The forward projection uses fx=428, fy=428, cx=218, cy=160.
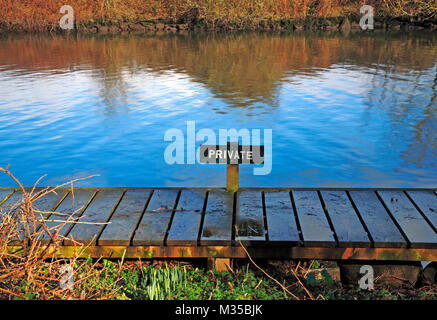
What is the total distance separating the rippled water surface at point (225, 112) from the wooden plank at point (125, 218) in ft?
7.39

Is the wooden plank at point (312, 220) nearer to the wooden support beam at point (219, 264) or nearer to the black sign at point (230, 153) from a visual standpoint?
the black sign at point (230, 153)

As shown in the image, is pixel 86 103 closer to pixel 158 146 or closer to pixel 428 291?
pixel 158 146

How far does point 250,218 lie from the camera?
13.4 ft

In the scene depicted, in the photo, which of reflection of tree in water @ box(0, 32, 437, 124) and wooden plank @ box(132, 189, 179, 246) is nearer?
wooden plank @ box(132, 189, 179, 246)

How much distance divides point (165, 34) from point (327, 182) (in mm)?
22998

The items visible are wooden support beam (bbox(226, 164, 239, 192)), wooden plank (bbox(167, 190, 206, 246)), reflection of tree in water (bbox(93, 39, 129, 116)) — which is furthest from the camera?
reflection of tree in water (bbox(93, 39, 129, 116))

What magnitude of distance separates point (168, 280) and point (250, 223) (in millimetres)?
939

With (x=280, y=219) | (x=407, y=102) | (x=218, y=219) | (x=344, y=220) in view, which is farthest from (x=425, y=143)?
(x=218, y=219)

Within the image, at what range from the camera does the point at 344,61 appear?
16750mm


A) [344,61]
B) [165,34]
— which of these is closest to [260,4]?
[165,34]

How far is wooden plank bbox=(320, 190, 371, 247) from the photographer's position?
3690 millimetres

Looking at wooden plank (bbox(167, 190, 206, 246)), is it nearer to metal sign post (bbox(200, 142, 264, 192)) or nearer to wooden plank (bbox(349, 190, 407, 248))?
metal sign post (bbox(200, 142, 264, 192))

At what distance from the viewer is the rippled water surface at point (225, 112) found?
729 cm

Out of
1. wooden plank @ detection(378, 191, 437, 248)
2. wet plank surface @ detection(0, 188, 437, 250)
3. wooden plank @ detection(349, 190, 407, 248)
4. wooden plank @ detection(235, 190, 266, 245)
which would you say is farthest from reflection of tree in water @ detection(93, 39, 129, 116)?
wooden plank @ detection(378, 191, 437, 248)
